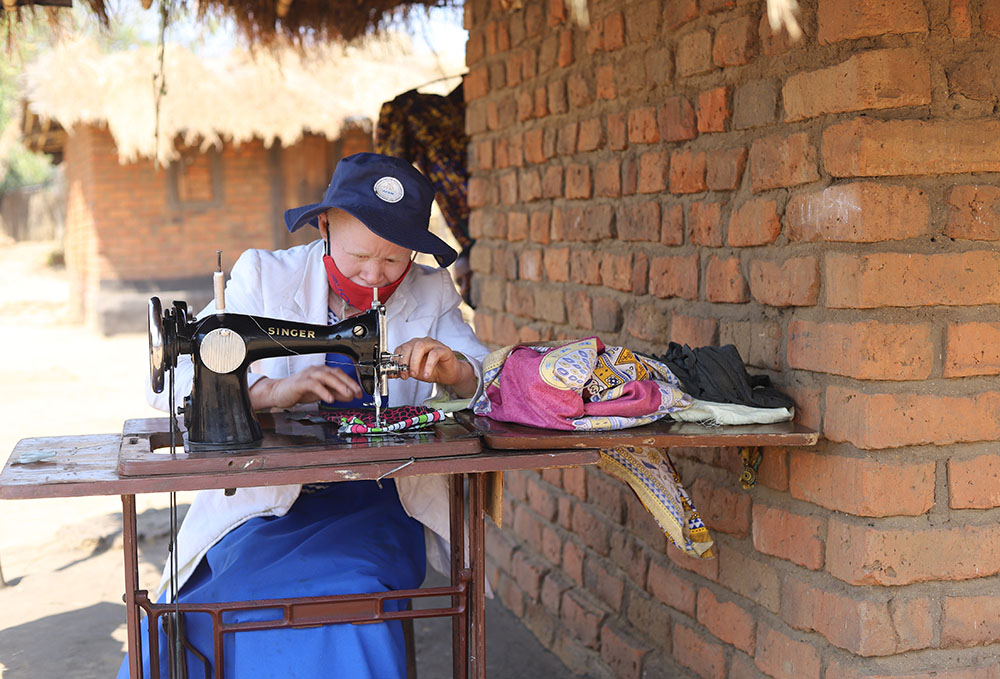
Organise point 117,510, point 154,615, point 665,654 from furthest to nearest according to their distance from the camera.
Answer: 1. point 117,510
2. point 665,654
3. point 154,615

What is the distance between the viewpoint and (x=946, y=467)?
2242mm

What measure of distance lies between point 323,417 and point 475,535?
18.8 inches

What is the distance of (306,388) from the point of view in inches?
97.0

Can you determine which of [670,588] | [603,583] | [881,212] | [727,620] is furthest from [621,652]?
[881,212]

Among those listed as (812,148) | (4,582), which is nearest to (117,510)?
(4,582)

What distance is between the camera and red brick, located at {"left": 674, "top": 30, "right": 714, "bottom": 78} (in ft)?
8.89

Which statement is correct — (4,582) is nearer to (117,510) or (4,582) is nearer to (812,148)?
(117,510)

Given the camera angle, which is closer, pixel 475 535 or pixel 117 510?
pixel 475 535

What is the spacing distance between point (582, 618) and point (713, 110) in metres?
1.82

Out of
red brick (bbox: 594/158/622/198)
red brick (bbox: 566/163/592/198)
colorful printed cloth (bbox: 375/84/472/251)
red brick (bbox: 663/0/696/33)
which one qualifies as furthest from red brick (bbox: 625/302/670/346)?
colorful printed cloth (bbox: 375/84/472/251)

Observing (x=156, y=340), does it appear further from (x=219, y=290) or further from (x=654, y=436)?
(x=654, y=436)

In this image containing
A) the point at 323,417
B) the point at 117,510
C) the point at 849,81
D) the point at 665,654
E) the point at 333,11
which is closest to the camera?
the point at 849,81

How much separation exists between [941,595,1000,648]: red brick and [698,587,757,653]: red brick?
0.49 metres

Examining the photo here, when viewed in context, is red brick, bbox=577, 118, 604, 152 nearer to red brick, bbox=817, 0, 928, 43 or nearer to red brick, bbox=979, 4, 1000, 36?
red brick, bbox=817, 0, 928, 43
